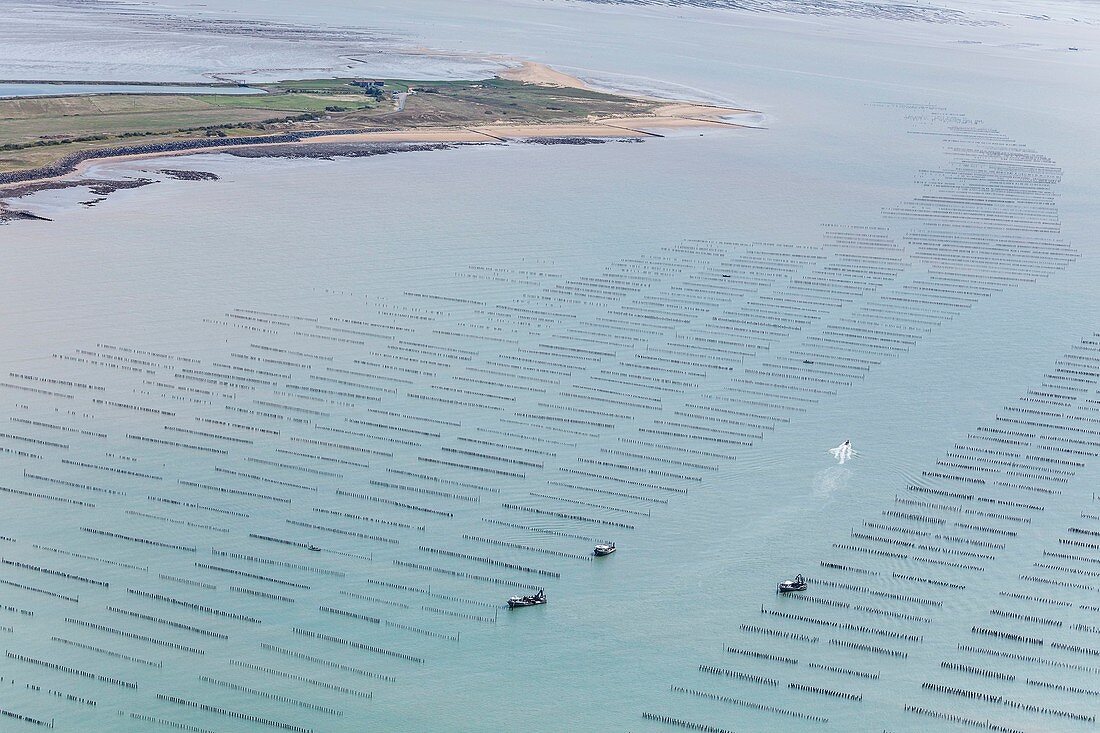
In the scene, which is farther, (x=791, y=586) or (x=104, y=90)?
(x=104, y=90)

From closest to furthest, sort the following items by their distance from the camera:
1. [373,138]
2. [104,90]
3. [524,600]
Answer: [524,600] < [373,138] < [104,90]

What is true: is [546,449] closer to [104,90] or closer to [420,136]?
[420,136]

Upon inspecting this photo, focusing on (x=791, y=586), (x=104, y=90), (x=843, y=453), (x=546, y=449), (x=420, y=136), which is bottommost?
(x=791, y=586)

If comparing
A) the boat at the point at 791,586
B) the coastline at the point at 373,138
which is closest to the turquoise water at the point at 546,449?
the boat at the point at 791,586

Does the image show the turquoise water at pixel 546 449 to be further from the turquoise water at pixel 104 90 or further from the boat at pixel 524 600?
the turquoise water at pixel 104 90

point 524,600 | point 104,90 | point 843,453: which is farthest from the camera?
point 104,90

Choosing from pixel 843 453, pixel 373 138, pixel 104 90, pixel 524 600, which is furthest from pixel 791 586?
pixel 104 90
